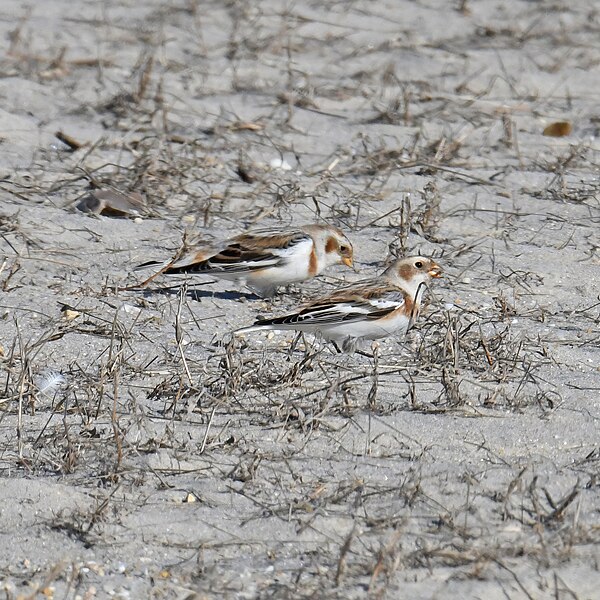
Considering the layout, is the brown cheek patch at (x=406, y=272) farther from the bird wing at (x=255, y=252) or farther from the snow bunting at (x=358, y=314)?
the bird wing at (x=255, y=252)

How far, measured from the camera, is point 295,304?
581 centimetres

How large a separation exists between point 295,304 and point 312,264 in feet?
0.64

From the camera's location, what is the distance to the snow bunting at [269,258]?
566cm

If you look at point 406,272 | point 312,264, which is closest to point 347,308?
point 406,272

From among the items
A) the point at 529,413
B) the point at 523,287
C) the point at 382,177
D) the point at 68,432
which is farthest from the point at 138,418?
the point at 382,177

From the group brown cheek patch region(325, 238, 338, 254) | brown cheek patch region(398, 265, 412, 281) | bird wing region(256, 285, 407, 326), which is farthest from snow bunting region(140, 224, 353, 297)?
bird wing region(256, 285, 407, 326)

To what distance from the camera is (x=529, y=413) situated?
4262mm

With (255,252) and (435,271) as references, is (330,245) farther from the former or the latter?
(435,271)

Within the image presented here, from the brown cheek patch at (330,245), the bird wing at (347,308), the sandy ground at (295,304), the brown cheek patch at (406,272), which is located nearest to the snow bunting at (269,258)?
the brown cheek patch at (330,245)

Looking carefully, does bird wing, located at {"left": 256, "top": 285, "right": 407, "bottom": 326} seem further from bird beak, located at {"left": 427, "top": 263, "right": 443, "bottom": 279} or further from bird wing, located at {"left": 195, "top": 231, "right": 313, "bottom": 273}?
bird wing, located at {"left": 195, "top": 231, "right": 313, "bottom": 273}

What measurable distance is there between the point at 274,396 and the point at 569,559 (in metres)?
1.30

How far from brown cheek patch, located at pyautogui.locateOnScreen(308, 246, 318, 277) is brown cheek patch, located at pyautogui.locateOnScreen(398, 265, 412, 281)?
43 centimetres

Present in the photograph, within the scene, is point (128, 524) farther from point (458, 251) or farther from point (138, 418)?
point (458, 251)

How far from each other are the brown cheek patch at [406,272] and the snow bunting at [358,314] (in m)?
0.08
